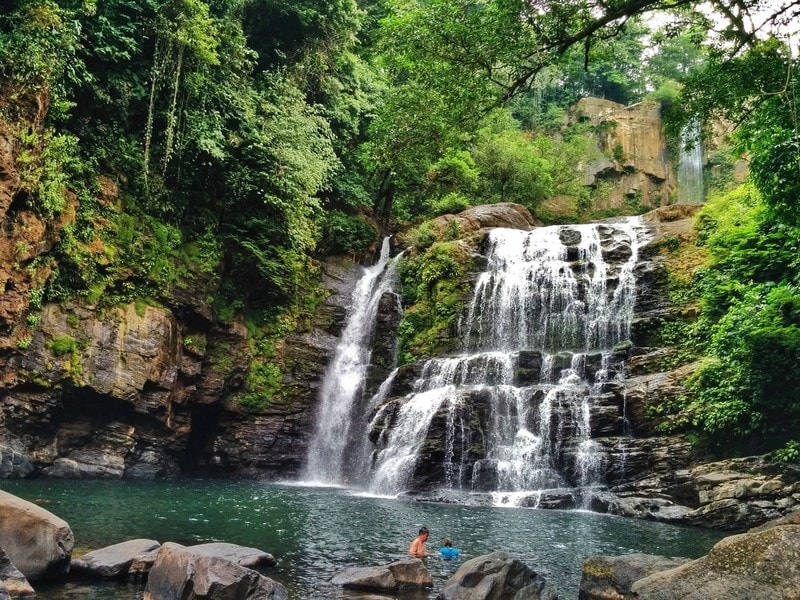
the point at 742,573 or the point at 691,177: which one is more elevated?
the point at 691,177

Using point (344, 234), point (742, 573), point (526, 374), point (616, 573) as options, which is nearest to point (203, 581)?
point (616, 573)

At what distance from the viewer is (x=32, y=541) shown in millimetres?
6961

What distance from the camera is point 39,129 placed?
51.5ft

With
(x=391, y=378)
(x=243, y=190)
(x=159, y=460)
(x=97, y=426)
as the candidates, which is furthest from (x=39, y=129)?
(x=391, y=378)

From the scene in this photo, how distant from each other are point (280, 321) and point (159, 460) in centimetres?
681

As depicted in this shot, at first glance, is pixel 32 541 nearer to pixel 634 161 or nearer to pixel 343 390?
pixel 343 390

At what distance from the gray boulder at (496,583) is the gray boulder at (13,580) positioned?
446cm

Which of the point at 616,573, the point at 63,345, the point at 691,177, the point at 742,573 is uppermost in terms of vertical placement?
the point at 691,177

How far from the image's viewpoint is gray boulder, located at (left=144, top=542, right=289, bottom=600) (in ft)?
20.2

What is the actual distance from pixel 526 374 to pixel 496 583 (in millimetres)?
12470

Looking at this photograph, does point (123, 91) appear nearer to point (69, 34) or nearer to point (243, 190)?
point (69, 34)

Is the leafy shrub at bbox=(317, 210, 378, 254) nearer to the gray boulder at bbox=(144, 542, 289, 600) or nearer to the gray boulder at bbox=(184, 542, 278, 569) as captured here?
the gray boulder at bbox=(184, 542, 278, 569)

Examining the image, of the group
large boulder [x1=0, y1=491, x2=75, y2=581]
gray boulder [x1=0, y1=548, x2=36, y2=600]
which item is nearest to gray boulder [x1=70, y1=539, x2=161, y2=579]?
large boulder [x1=0, y1=491, x2=75, y2=581]

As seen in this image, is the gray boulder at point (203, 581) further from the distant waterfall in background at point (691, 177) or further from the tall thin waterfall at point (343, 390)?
the distant waterfall in background at point (691, 177)
